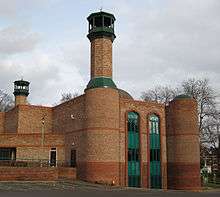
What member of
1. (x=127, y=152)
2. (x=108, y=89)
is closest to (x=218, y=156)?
(x=127, y=152)

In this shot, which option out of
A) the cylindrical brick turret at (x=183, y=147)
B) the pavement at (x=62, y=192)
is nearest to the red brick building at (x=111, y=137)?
the cylindrical brick turret at (x=183, y=147)

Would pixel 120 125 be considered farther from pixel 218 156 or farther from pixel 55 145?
pixel 218 156

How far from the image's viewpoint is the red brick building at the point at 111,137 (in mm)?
36312

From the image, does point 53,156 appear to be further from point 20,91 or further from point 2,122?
point 20,91

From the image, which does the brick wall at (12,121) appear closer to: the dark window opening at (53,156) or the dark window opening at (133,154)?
the dark window opening at (53,156)

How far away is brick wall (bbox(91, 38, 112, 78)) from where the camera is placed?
38.4 meters

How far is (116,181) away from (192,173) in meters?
9.78

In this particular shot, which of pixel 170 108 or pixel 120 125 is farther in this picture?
pixel 170 108

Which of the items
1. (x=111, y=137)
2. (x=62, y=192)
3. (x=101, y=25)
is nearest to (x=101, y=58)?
(x=101, y=25)

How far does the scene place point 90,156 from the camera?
118ft

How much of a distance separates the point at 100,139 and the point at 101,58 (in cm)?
860

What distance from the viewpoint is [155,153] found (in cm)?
4181

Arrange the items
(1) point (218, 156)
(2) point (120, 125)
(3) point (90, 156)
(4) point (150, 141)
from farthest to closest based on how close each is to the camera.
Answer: (1) point (218, 156)
(4) point (150, 141)
(2) point (120, 125)
(3) point (90, 156)

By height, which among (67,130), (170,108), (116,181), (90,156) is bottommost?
(116,181)
